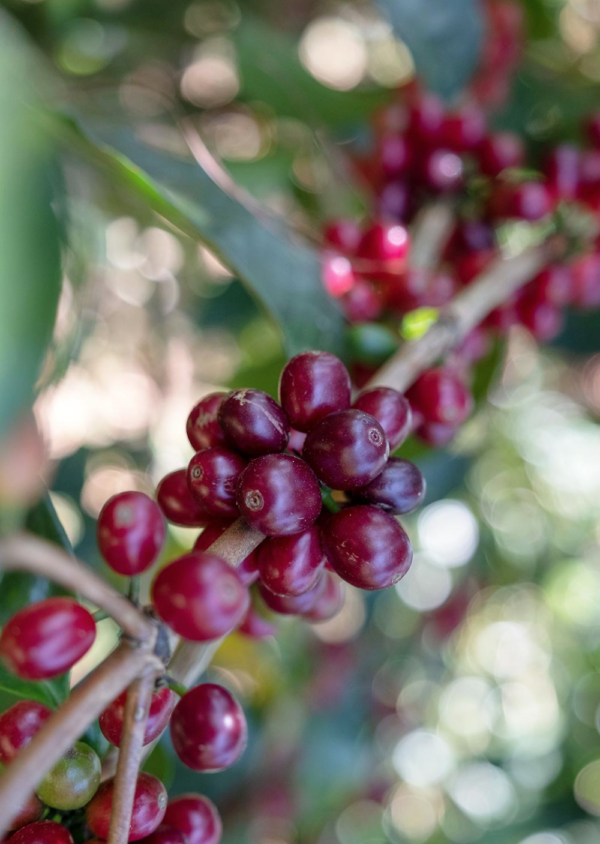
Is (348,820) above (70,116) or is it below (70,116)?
below

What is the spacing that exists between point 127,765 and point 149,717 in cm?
7

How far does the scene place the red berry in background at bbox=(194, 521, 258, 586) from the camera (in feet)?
1.28

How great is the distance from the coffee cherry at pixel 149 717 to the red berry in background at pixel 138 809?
0.09ft

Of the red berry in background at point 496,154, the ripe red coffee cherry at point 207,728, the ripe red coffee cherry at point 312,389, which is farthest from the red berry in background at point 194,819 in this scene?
the red berry in background at point 496,154

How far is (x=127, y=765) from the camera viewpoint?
11.2 inches

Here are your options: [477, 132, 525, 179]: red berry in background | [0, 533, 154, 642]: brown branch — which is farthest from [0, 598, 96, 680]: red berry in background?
[477, 132, 525, 179]: red berry in background

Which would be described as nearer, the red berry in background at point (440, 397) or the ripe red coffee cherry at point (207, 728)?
the ripe red coffee cherry at point (207, 728)

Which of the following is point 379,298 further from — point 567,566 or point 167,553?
point 567,566

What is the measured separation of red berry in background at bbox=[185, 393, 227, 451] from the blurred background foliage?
131 mm

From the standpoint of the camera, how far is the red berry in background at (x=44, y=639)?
292 mm

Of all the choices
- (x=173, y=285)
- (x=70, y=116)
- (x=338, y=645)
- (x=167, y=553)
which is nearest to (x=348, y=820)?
(x=338, y=645)

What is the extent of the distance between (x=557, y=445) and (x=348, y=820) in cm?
103

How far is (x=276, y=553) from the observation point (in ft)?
1.19

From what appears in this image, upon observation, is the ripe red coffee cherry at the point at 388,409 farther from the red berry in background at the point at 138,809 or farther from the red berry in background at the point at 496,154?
→ the red berry in background at the point at 496,154
